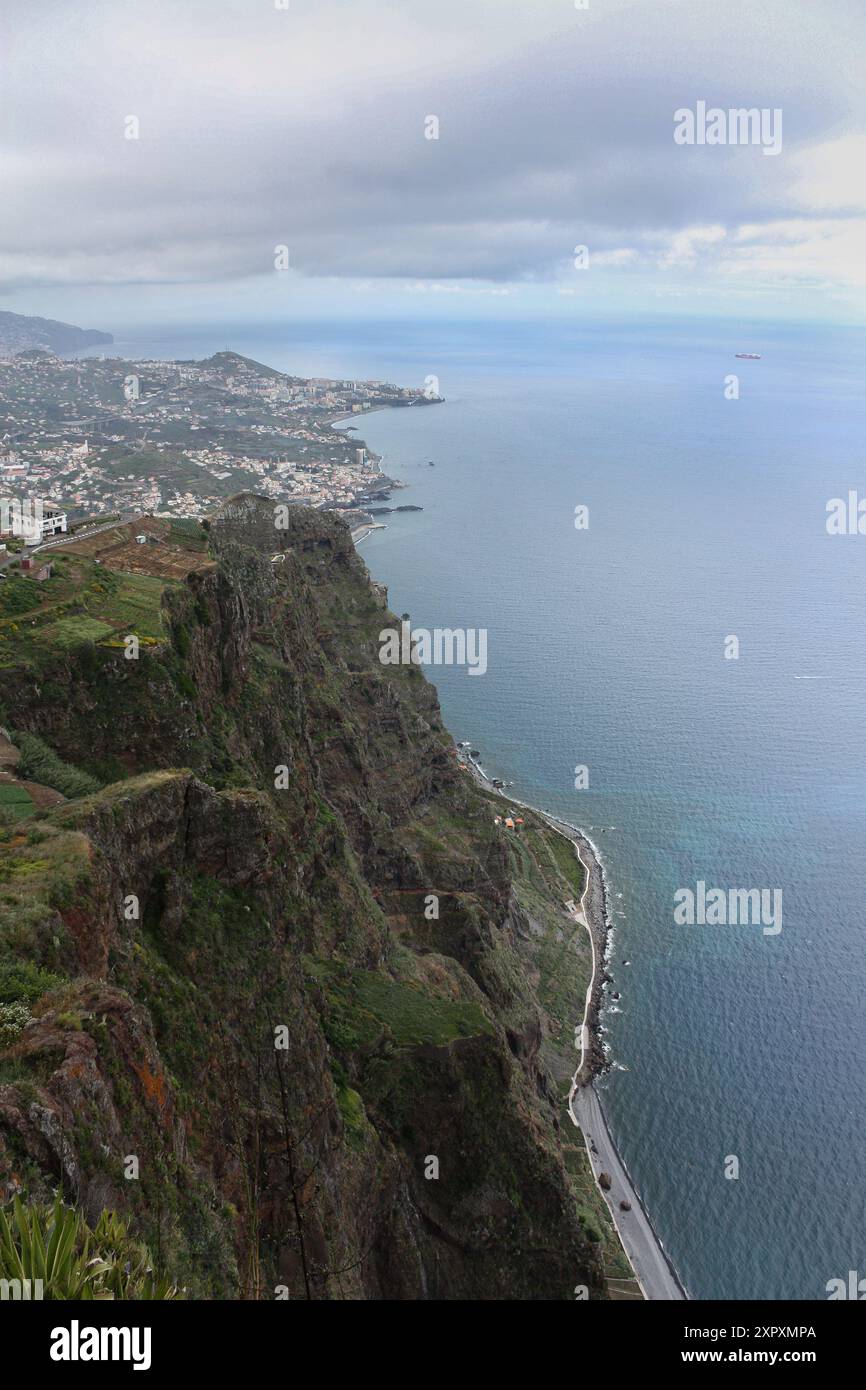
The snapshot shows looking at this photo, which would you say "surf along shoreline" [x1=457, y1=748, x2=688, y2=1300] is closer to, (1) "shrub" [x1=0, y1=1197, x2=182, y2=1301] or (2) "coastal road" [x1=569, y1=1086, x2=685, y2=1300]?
(2) "coastal road" [x1=569, y1=1086, x2=685, y2=1300]

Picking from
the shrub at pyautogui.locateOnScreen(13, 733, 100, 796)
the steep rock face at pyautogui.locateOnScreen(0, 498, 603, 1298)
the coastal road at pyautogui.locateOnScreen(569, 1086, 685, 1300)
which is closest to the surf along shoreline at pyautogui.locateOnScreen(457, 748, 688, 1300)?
the coastal road at pyautogui.locateOnScreen(569, 1086, 685, 1300)

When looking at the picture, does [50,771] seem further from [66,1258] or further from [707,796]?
[707,796]

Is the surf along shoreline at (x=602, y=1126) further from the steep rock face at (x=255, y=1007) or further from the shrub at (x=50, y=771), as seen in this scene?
the shrub at (x=50, y=771)

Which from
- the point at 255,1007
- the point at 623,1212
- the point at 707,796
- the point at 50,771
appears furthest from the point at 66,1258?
the point at 707,796

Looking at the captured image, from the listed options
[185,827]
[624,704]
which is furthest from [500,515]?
[185,827]
